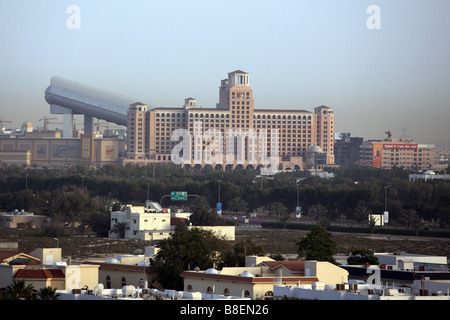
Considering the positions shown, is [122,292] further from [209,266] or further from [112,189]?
[112,189]

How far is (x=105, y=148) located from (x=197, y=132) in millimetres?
16801

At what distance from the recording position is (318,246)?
49844mm

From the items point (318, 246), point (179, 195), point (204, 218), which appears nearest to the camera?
point (318, 246)

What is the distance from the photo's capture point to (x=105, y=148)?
626 ft

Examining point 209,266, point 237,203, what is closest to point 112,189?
point 237,203

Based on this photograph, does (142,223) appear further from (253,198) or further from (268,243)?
(253,198)

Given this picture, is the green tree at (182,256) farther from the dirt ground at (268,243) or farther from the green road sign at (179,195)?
the green road sign at (179,195)

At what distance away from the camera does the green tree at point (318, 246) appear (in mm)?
48781

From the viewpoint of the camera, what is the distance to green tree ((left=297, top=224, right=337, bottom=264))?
48781 mm

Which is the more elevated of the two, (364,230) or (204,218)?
(204,218)

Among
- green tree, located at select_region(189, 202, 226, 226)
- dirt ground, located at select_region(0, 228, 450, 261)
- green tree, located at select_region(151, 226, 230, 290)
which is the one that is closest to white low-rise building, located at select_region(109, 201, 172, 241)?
dirt ground, located at select_region(0, 228, 450, 261)

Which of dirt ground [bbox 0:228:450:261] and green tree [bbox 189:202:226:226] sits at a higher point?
green tree [bbox 189:202:226:226]

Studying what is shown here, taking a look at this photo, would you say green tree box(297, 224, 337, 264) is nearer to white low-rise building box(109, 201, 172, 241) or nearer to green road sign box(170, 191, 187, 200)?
white low-rise building box(109, 201, 172, 241)

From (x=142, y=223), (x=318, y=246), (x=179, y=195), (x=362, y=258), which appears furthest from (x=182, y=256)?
(x=179, y=195)
